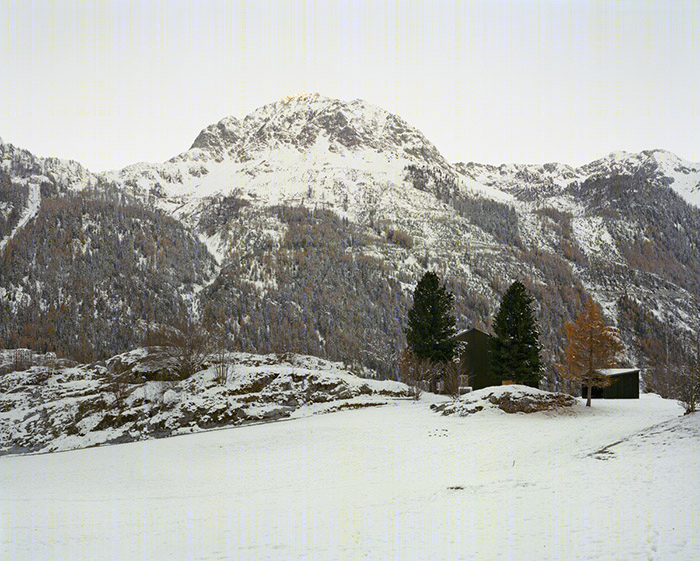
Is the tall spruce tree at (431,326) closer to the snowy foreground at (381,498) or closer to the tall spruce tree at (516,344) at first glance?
the tall spruce tree at (516,344)

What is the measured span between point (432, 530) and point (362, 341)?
153318mm

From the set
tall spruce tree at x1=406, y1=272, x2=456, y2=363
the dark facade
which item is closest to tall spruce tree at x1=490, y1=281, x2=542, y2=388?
tall spruce tree at x1=406, y1=272, x2=456, y2=363

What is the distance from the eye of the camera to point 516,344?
4266cm

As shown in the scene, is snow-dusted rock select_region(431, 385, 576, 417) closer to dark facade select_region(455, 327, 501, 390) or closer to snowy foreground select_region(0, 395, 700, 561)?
snowy foreground select_region(0, 395, 700, 561)

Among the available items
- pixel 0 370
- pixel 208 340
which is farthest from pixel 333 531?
pixel 0 370

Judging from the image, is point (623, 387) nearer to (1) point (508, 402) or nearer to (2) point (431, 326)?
(2) point (431, 326)

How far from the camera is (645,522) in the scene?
11.2 metres

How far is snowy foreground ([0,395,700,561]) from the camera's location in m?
11.1

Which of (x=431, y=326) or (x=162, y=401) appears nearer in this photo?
(x=162, y=401)

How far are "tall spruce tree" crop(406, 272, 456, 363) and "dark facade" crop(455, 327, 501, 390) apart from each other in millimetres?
7809

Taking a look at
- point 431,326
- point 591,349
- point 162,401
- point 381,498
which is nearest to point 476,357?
point 431,326

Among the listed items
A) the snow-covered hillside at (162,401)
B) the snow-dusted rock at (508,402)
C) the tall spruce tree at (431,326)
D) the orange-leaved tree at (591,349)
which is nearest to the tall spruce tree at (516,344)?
the orange-leaved tree at (591,349)

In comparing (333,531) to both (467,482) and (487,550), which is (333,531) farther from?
(467,482)

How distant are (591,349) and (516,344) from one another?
6.01m
